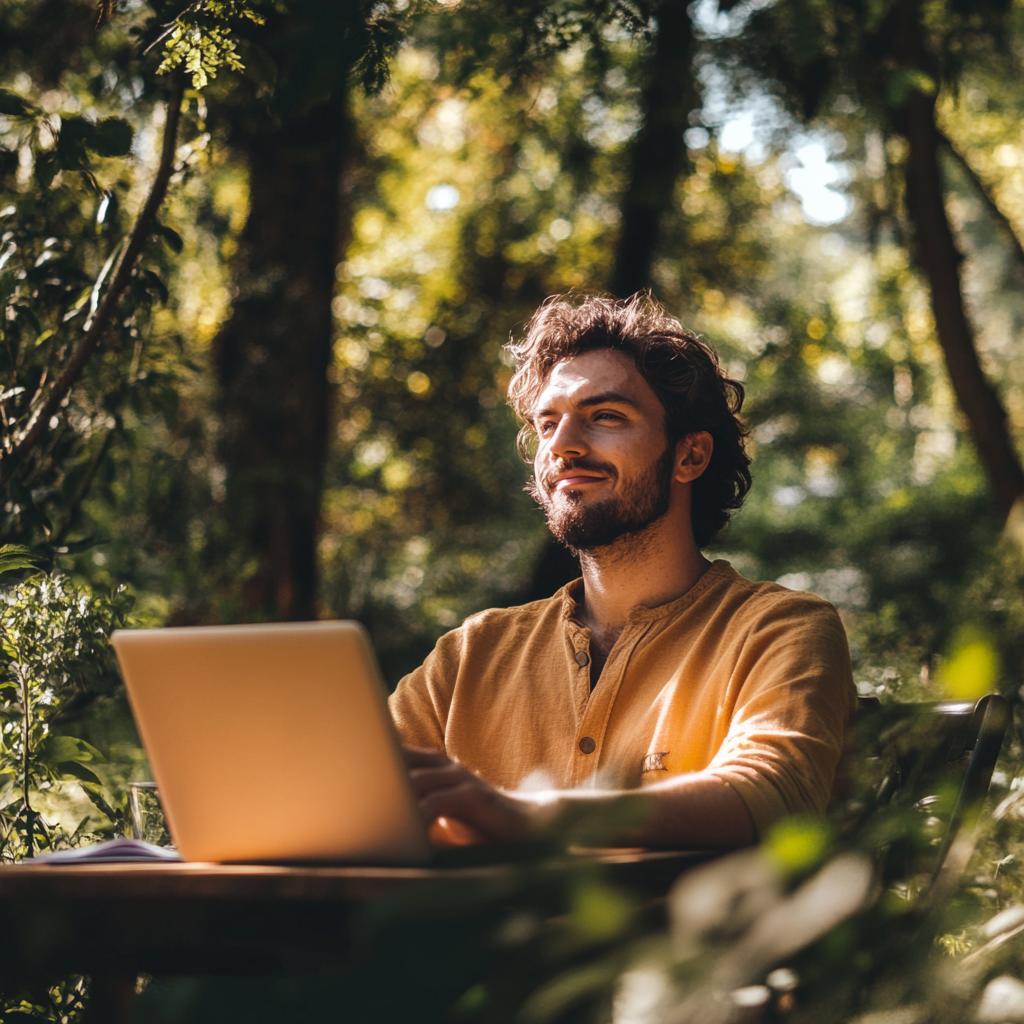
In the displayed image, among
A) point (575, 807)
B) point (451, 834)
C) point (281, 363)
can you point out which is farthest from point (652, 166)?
point (575, 807)

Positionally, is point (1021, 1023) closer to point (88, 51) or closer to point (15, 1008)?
point (15, 1008)

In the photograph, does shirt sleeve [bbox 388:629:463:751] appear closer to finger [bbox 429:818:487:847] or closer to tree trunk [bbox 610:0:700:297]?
finger [bbox 429:818:487:847]

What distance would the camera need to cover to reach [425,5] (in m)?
2.90

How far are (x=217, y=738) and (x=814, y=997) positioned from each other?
2.66 feet

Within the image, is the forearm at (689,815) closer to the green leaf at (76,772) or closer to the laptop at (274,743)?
the laptop at (274,743)

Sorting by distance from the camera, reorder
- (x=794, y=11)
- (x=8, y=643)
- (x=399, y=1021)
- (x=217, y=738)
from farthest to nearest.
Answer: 1. (x=794, y=11)
2. (x=8, y=643)
3. (x=217, y=738)
4. (x=399, y=1021)

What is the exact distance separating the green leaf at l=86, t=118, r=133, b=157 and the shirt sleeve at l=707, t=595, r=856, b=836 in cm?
172

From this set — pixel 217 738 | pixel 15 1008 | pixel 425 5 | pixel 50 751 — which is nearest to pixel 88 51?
pixel 425 5

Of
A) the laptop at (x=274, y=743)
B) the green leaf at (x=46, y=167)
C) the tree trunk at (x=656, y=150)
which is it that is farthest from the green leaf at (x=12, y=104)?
the tree trunk at (x=656, y=150)

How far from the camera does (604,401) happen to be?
287 centimetres

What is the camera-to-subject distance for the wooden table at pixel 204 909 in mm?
1319

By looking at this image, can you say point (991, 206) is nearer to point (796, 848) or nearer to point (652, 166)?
point (652, 166)

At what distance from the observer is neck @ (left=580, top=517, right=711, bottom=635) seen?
2.74 meters

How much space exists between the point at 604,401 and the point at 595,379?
0.07 m
